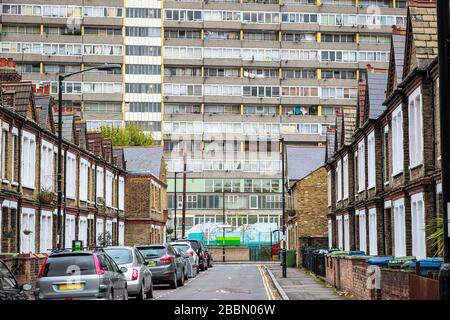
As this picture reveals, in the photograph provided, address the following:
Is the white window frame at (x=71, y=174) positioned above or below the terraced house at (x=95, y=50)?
below

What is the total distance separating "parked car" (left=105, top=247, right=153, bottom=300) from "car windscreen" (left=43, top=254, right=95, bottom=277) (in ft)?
16.0

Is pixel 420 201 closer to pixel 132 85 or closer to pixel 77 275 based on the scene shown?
pixel 77 275

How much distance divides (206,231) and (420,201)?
58.9 meters

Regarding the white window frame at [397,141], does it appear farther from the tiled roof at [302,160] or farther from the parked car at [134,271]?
the tiled roof at [302,160]

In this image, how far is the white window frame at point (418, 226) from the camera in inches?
1004

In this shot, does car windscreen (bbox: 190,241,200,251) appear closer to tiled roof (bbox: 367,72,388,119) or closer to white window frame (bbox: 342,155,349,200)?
white window frame (bbox: 342,155,349,200)

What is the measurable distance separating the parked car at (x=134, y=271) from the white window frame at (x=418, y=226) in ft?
27.8

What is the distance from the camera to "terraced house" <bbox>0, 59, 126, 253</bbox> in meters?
33.8

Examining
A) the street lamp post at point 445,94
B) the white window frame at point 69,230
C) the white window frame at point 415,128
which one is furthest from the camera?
the white window frame at point 69,230

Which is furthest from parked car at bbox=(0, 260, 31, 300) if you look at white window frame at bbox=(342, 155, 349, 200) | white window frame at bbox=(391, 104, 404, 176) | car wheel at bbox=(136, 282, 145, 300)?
white window frame at bbox=(342, 155, 349, 200)

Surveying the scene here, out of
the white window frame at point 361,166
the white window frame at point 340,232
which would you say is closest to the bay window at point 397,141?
the white window frame at point 361,166

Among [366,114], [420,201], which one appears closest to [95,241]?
[366,114]

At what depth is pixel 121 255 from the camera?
2534 centimetres

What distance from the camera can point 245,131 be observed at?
11119 centimetres
